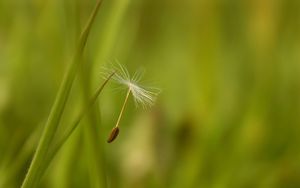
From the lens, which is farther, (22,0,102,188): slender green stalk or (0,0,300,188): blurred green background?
(0,0,300,188): blurred green background

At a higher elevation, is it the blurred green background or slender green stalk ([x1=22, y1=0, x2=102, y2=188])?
the blurred green background

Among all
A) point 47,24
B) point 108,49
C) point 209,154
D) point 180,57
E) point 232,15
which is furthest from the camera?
point 232,15

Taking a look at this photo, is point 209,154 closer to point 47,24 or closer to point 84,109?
point 47,24

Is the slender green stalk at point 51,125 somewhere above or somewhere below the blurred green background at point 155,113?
below

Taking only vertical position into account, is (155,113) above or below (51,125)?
above

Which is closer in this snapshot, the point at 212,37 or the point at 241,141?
the point at 241,141

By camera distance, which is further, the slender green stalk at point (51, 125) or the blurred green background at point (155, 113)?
the blurred green background at point (155, 113)

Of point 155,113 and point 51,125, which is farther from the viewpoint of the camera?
point 155,113

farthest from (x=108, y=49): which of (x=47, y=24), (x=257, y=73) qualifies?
(x=257, y=73)
